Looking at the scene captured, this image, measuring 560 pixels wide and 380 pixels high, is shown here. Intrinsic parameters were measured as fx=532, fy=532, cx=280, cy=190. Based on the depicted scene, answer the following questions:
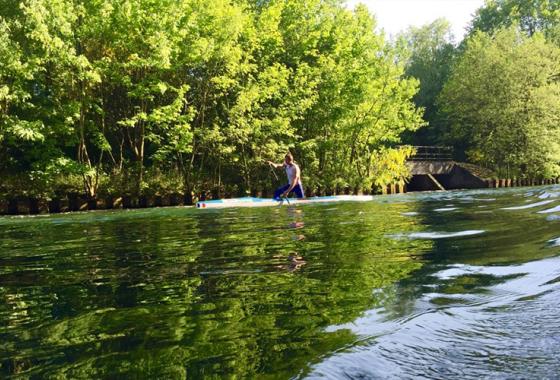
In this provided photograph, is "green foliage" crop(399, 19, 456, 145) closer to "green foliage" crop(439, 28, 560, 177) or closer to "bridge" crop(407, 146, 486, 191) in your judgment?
"green foliage" crop(439, 28, 560, 177)

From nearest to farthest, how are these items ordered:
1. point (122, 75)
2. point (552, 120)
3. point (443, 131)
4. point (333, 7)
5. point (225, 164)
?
point (122, 75) → point (225, 164) → point (333, 7) → point (552, 120) → point (443, 131)

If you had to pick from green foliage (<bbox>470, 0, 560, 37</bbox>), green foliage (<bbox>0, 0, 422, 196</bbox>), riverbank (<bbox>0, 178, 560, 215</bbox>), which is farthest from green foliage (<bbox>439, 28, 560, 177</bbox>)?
riverbank (<bbox>0, 178, 560, 215</bbox>)

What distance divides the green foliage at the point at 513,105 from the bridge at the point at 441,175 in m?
3.36

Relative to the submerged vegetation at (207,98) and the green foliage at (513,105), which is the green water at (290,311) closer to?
the submerged vegetation at (207,98)

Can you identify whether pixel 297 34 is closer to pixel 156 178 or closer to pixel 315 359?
pixel 156 178

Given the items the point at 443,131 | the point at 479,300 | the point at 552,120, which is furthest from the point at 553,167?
the point at 479,300

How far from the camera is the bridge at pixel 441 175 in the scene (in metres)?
40.9

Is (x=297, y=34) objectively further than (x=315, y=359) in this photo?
Yes

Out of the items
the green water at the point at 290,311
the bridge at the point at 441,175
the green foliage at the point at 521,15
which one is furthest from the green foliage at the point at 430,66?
the green water at the point at 290,311

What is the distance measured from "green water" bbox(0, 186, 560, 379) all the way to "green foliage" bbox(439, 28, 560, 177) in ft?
133

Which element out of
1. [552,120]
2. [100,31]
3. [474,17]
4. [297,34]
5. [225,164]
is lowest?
[225,164]

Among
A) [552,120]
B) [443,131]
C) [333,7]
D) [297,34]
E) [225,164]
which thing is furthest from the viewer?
[443,131]

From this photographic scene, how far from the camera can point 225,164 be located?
28719 millimetres

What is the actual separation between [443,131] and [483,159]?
7117 mm
